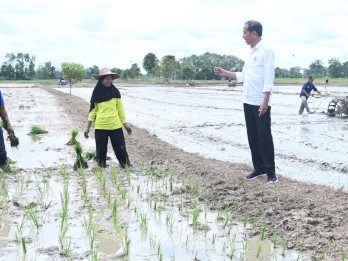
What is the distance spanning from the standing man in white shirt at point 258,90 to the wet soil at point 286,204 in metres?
0.46

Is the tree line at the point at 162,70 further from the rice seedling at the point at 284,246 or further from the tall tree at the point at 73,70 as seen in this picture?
the rice seedling at the point at 284,246

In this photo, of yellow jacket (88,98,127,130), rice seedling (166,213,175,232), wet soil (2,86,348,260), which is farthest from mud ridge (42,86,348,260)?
yellow jacket (88,98,127,130)

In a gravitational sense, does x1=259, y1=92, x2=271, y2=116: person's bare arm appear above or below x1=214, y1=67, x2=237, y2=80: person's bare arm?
below

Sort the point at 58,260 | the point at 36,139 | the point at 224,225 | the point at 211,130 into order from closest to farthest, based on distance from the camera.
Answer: the point at 58,260, the point at 224,225, the point at 36,139, the point at 211,130

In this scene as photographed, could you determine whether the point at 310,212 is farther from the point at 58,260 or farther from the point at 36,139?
the point at 36,139

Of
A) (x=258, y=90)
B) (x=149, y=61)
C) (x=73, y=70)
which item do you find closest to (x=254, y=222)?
(x=258, y=90)

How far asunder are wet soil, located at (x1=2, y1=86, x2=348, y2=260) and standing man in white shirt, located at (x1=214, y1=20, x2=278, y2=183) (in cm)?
46

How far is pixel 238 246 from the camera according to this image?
166 inches

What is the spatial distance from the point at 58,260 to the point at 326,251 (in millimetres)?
2155

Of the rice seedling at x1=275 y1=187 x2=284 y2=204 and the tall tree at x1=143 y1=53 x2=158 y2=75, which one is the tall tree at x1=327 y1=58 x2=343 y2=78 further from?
the rice seedling at x1=275 y1=187 x2=284 y2=204

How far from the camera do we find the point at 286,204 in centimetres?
518

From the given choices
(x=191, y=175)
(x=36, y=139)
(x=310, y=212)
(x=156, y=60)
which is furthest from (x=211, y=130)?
(x=156, y=60)

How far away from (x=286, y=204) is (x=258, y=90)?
1532 millimetres

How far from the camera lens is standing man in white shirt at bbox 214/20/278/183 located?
5801 mm
